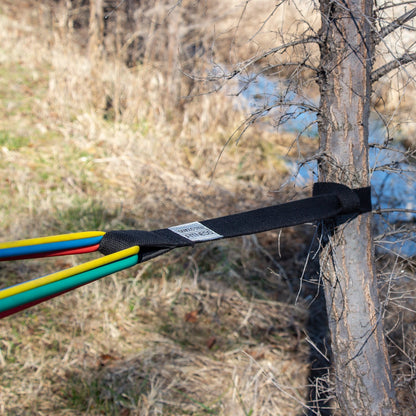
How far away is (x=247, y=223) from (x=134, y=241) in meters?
0.31

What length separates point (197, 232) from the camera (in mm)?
1221

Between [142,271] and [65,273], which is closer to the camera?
[65,273]

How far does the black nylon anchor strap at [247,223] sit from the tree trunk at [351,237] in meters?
0.08

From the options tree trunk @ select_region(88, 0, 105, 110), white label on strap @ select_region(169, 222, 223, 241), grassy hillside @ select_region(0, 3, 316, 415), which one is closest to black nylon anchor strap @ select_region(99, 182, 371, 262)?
white label on strap @ select_region(169, 222, 223, 241)

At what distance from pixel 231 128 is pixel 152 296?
2.53m

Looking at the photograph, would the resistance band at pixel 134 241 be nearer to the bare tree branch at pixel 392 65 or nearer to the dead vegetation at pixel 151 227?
the bare tree branch at pixel 392 65

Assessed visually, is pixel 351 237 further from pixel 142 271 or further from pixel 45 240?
pixel 142 271

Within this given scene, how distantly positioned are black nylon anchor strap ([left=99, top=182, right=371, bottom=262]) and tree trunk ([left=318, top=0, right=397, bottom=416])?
8 centimetres

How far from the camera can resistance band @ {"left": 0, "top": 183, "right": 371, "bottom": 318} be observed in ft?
3.16

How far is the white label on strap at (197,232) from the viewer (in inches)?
46.4

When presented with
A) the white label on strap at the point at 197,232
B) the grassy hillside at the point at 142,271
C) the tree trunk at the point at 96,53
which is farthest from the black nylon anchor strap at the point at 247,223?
the tree trunk at the point at 96,53

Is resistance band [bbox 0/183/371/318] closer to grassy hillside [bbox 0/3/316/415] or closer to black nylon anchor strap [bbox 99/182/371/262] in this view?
black nylon anchor strap [bbox 99/182/371/262]

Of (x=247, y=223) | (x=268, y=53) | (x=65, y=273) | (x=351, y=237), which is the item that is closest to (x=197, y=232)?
(x=247, y=223)

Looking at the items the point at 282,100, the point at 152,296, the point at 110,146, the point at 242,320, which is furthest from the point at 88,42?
the point at 282,100
